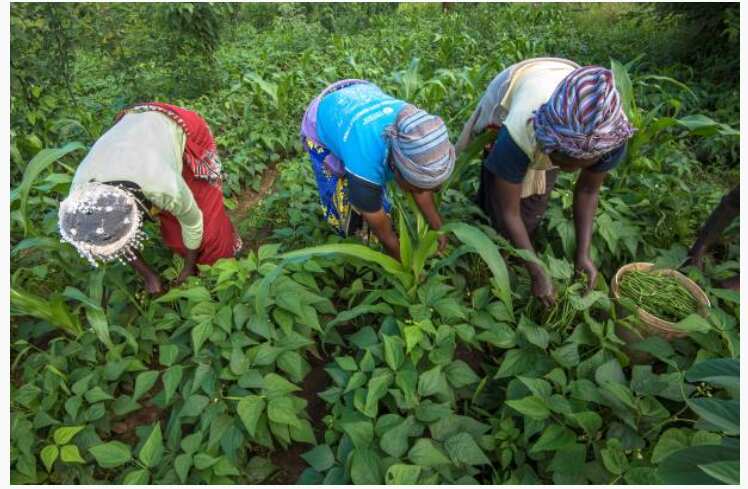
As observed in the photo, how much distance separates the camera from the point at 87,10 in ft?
11.8

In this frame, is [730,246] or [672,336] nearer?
[672,336]

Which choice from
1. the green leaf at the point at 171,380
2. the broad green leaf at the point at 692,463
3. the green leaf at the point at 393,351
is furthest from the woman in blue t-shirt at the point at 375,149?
the broad green leaf at the point at 692,463

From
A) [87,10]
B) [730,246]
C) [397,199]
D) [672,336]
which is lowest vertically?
[672,336]

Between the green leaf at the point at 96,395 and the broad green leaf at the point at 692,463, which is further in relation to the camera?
the green leaf at the point at 96,395

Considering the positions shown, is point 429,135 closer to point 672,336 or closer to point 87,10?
point 672,336

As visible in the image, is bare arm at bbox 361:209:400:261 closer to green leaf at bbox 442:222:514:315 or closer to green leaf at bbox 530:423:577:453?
green leaf at bbox 442:222:514:315

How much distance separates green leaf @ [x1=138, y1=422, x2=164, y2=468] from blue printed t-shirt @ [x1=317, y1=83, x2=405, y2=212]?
3.13 feet

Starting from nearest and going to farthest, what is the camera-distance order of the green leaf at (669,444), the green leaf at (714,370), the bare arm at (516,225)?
the green leaf at (714,370)
the green leaf at (669,444)
the bare arm at (516,225)

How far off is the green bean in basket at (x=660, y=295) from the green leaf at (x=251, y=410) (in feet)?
4.14

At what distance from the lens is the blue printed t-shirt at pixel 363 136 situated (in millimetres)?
1606

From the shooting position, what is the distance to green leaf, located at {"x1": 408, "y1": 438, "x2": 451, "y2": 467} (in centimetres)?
135

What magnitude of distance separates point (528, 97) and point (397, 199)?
0.58 meters

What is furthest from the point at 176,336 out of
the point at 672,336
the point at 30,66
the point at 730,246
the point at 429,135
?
the point at 30,66

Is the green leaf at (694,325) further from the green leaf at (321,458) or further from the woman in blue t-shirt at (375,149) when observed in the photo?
the green leaf at (321,458)
